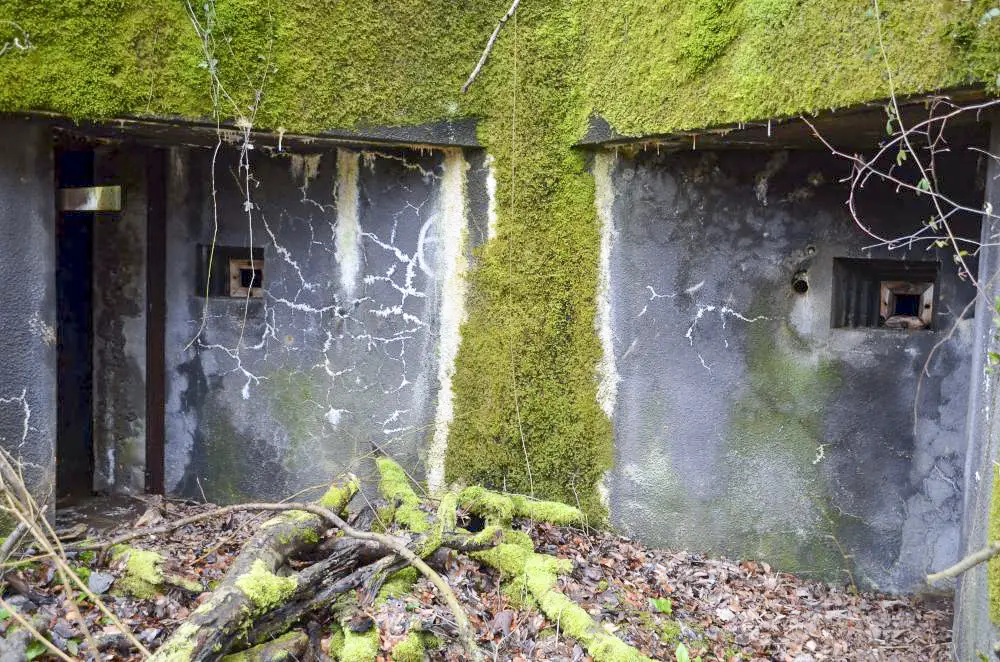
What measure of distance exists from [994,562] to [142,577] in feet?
12.4

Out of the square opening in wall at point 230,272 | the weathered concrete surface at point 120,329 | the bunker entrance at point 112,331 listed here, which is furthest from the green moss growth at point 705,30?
the weathered concrete surface at point 120,329

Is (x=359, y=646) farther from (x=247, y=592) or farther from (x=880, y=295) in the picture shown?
(x=880, y=295)

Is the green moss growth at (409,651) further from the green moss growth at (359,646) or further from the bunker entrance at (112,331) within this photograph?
the bunker entrance at (112,331)

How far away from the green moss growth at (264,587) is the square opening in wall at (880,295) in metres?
3.53

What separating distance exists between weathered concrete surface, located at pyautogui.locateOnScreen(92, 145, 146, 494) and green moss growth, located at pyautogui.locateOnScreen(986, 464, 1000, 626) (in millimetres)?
5196

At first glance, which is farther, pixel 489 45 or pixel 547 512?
pixel 547 512

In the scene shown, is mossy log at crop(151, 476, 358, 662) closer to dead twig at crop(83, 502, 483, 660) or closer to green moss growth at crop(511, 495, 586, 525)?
dead twig at crop(83, 502, 483, 660)

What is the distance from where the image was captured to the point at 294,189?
533 centimetres

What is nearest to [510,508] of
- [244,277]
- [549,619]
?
[549,619]

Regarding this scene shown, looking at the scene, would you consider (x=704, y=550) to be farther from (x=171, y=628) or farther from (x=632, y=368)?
(x=171, y=628)

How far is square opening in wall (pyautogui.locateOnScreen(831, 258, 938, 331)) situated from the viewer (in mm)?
4840

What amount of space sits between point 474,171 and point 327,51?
3.72 feet

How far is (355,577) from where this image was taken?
3777 mm

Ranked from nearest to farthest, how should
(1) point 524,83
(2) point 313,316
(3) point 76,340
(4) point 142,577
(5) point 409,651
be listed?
(5) point 409,651 → (4) point 142,577 → (1) point 524,83 → (2) point 313,316 → (3) point 76,340
